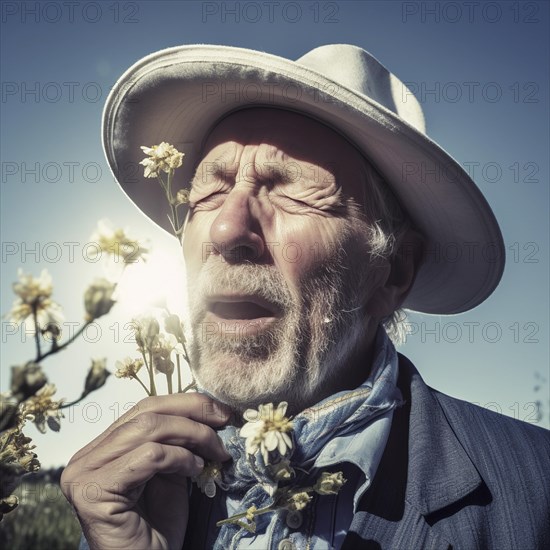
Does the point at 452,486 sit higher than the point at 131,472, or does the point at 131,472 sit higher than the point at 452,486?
the point at 131,472

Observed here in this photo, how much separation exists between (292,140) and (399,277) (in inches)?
35.2

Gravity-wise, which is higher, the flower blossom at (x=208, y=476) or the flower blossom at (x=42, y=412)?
the flower blossom at (x=42, y=412)

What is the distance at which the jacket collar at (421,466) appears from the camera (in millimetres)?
2350

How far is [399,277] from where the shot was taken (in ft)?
10.1

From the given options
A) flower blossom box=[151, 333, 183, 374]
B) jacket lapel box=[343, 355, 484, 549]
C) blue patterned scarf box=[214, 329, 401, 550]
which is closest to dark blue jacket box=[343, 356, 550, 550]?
jacket lapel box=[343, 355, 484, 549]

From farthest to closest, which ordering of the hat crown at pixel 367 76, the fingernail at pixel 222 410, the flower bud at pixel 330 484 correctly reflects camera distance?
the hat crown at pixel 367 76 → the fingernail at pixel 222 410 → the flower bud at pixel 330 484

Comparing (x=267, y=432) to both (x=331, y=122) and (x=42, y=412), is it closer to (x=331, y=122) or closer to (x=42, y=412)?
(x=42, y=412)

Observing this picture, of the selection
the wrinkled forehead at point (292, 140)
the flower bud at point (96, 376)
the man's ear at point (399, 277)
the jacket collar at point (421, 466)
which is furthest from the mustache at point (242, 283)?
the flower bud at point (96, 376)

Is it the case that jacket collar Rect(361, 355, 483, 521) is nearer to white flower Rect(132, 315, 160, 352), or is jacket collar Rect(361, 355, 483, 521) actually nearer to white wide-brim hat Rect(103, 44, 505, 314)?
white wide-brim hat Rect(103, 44, 505, 314)

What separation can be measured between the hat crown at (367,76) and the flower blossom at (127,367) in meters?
1.47

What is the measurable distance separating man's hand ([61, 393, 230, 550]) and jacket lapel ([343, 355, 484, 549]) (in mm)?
627

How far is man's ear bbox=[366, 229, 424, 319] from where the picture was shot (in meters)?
2.93

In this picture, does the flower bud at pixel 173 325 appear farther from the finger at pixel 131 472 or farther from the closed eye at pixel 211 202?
the closed eye at pixel 211 202

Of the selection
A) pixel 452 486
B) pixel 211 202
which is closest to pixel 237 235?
pixel 211 202
